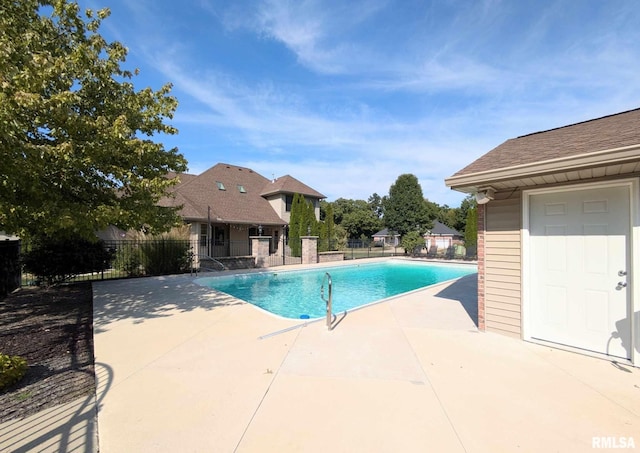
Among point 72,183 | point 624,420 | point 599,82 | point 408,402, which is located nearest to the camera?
point 624,420

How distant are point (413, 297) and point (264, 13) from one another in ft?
30.3

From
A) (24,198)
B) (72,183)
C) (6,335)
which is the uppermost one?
(72,183)

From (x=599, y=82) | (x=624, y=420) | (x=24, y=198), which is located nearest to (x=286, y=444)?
(x=624, y=420)

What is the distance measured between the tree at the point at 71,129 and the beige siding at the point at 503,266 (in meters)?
6.61

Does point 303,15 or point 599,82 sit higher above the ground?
point 303,15

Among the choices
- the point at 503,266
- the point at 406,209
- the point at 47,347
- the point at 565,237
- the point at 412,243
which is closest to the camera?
the point at 565,237

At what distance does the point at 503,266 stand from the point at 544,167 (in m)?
1.71

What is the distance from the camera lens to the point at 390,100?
1407 centimetres

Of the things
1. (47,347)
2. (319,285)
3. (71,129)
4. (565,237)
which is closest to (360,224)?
(319,285)

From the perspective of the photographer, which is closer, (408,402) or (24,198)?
(408,402)

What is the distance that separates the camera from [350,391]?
3.15 m

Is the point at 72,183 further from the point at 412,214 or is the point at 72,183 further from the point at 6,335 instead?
the point at 412,214

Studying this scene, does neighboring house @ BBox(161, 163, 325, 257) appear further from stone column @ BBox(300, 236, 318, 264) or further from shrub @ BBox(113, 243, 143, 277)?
shrub @ BBox(113, 243, 143, 277)

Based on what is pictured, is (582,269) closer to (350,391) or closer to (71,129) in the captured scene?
(350,391)
